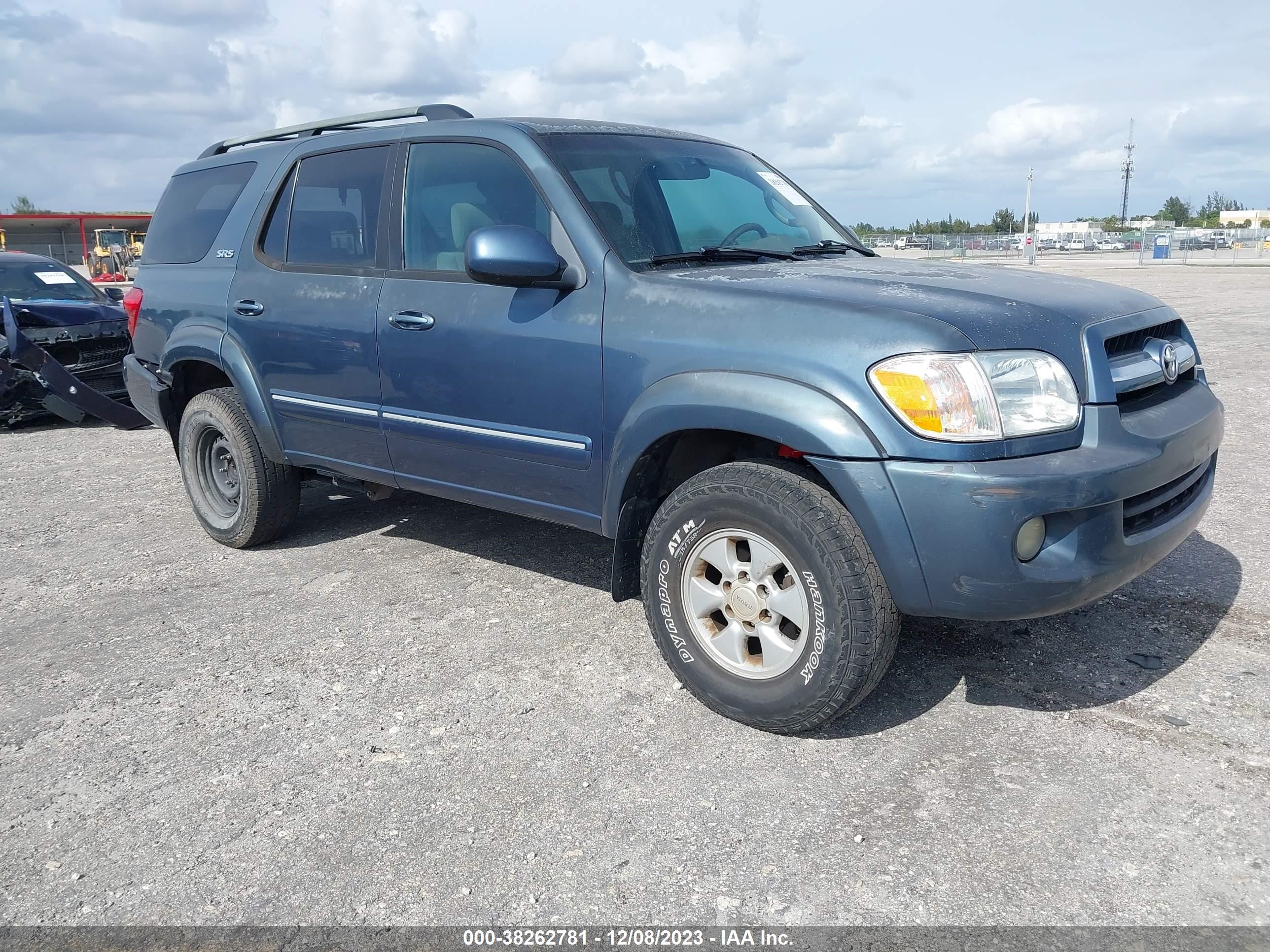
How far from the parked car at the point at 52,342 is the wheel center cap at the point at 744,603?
6.91 meters

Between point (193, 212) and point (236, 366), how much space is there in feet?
3.45

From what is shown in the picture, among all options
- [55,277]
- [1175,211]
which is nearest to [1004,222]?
[1175,211]

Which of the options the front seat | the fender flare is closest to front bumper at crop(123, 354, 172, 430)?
the fender flare

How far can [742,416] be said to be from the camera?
301 centimetres

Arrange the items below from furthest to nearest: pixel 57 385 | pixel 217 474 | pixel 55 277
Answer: pixel 55 277, pixel 57 385, pixel 217 474

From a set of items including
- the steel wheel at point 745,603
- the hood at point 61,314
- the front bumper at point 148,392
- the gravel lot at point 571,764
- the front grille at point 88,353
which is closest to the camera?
the gravel lot at point 571,764

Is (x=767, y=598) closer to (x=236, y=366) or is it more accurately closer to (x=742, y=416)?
(x=742, y=416)

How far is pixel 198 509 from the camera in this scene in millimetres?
5383

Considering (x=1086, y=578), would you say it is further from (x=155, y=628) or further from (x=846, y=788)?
(x=155, y=628)

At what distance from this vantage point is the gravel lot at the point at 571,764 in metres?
2.45

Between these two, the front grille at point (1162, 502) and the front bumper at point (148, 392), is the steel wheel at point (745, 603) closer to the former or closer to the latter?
the front grille at point (1162, 502)

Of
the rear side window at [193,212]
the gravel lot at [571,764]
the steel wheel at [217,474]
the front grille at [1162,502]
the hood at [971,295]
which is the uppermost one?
the rear side window at [193,212]

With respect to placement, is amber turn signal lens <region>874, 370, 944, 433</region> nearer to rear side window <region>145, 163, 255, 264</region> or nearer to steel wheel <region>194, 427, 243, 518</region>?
rear side window <region>145, 163, 255, 264</region>

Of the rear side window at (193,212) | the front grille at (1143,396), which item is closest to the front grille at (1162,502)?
the front grille at (1143,396)
